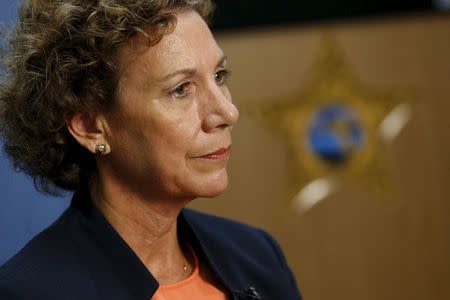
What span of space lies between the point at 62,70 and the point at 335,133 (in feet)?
7.49

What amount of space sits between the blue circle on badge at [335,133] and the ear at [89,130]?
217 cm

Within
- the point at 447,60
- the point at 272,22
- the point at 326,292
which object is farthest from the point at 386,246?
the point at 272,22

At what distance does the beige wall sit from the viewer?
371 centimetres

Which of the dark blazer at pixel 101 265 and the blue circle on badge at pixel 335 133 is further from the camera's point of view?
the blue circle on badge at pixel 335 133

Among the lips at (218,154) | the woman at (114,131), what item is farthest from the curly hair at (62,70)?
the lips at (218,154)

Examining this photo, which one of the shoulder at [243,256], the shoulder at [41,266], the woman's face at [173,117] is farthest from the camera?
the shoulder at [243,256]

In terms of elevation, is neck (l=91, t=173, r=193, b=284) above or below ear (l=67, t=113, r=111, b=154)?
below

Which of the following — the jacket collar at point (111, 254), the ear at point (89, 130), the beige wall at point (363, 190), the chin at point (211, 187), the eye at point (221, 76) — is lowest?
the beige wall at point (363, 190)

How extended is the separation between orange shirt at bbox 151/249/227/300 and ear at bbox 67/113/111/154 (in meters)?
0.30

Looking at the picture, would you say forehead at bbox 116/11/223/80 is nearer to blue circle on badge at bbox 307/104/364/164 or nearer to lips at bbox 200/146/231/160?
lips at bbox 200/146/231/160

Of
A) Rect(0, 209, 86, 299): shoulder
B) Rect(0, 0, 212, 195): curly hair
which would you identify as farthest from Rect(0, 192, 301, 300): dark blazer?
Rect(0, 0, 212, 195): curly hair

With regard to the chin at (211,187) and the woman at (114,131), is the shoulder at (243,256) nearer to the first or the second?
the woman at (114,131)

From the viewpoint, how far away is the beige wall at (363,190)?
12.2 feet

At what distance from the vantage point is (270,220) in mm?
3732
